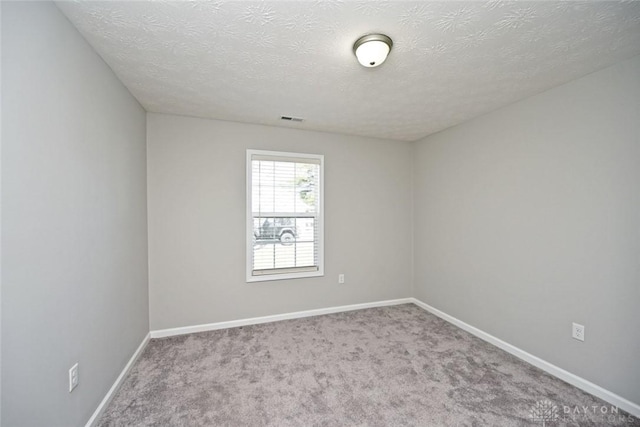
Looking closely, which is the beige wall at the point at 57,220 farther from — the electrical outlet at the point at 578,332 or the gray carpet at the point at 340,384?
the electrical outlet at the point at 578,332

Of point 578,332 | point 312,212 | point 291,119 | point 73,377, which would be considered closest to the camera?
point 73,377

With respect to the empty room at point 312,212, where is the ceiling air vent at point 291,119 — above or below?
above

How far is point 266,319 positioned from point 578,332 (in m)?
3.01

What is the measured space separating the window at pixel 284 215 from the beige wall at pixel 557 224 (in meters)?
1.75

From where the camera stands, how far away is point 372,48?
5.14 feet

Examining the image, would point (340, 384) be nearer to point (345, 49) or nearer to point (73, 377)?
point (73, 377)

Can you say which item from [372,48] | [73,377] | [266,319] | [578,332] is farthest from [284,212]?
[578,332]

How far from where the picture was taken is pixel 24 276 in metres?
1.15

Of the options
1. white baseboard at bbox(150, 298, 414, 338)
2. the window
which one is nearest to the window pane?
the window

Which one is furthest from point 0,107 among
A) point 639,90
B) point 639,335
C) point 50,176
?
point 639,335

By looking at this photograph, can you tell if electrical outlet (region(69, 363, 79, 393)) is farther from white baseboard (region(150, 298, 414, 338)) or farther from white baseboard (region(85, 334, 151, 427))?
white baseboard (region(150, 298, 414, 338))

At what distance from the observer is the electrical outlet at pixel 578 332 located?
6.70 ft

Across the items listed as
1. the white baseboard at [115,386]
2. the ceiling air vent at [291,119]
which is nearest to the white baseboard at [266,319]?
the white baseboard at [115,386]

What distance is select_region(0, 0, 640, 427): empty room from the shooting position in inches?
52.9
